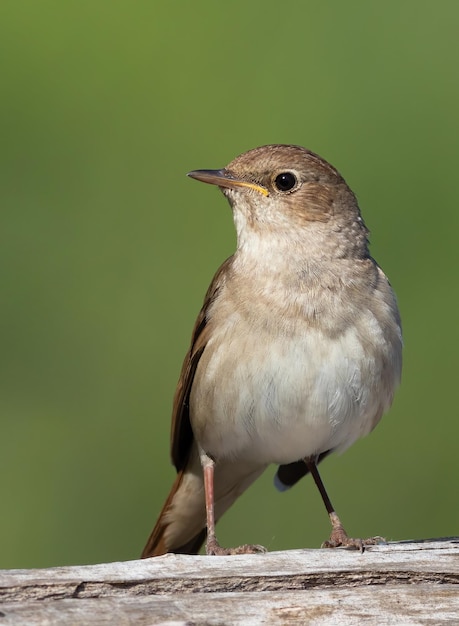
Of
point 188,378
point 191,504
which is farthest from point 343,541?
point 188,378

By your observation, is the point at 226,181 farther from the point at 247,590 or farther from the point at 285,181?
the point at 247,590

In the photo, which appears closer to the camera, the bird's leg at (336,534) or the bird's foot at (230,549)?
Answer: the bird's foot at (230,549)

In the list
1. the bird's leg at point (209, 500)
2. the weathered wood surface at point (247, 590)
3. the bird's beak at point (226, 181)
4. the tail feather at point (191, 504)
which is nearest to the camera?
the weathered wood surface at point (247, 590)

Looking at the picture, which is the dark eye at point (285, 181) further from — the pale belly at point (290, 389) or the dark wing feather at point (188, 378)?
the pale belly at point (290, 389)

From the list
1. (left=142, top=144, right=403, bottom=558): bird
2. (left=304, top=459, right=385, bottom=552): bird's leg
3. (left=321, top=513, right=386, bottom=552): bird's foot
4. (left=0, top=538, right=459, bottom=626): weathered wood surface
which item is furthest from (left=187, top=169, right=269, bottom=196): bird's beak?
(left=0, top=538, right=459, bottom=626): weathered wood surface

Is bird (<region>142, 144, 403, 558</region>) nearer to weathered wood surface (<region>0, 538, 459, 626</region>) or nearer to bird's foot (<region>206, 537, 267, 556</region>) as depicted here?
bird's foot (<region>206, 537, 267, 556</region>)

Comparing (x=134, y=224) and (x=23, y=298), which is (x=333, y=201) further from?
(x=23, y=298)

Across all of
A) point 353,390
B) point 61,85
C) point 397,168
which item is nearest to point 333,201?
point 353,390

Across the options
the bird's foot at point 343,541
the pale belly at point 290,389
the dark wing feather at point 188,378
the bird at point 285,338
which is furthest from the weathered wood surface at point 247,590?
the dark wing feather at point 188,378
